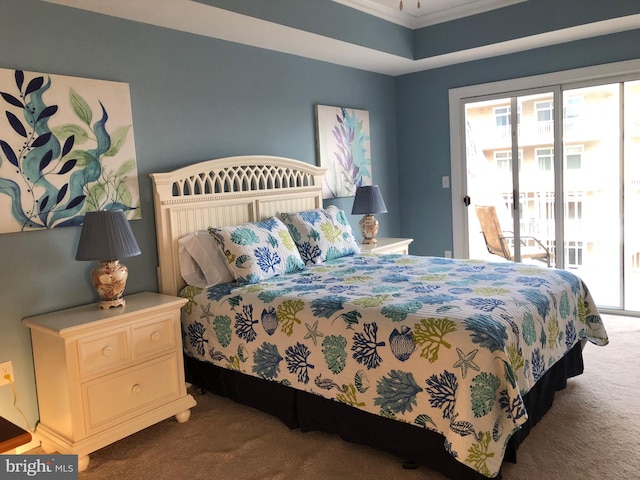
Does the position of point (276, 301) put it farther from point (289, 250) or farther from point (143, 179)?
point (143, 179)

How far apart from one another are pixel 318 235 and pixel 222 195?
71cm

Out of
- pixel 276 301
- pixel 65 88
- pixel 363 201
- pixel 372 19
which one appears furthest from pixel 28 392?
pixel 372 19

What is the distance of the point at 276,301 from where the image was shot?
284cm

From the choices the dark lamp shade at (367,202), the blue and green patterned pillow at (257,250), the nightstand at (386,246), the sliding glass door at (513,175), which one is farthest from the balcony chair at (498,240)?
the blue and green patterned pillow at (257,250)

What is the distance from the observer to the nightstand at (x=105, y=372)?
8.17ft

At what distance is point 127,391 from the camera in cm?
269

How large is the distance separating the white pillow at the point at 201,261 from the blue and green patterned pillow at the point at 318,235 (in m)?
0.61

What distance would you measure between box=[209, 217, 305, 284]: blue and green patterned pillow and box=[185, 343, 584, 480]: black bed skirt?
59cm

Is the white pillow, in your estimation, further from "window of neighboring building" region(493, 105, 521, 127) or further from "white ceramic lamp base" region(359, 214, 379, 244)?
"window of neighboring building" region(493, 105, 521, 127)

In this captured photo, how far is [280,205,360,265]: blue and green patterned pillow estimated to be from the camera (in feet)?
12.3

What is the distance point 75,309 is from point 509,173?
3763 millimetres

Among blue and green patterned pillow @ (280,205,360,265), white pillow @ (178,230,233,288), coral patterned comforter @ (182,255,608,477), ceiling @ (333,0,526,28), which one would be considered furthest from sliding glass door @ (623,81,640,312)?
white pillow @ (178,230,233,288)

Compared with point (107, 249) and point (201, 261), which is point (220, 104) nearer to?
point (201, 261)

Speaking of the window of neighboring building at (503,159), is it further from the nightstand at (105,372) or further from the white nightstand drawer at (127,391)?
the white nightstand drawer at (127,391)
